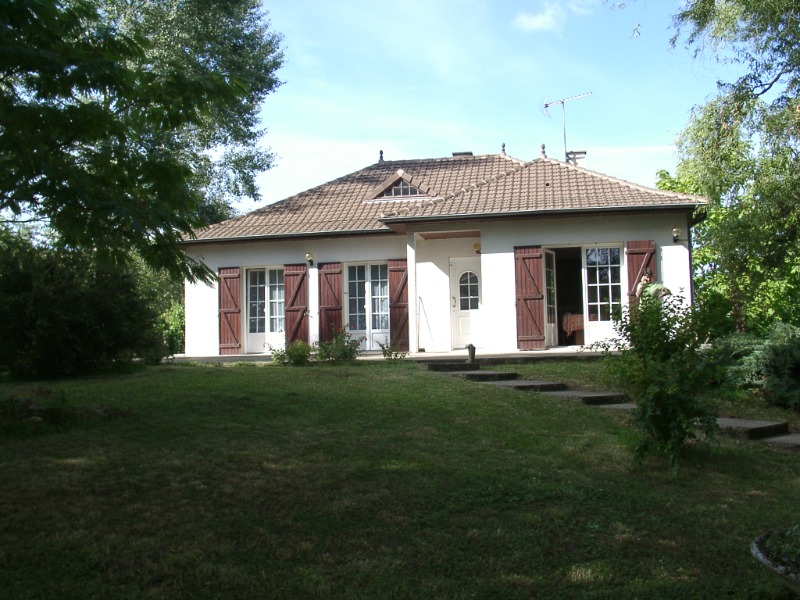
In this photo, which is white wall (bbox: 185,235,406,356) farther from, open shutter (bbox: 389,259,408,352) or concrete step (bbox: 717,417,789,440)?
concrete step (bbox: 717,417,789,440)

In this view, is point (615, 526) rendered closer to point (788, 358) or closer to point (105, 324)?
point (788, 358)

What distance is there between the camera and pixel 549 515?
5.33m

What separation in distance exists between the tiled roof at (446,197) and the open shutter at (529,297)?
3.06 feet

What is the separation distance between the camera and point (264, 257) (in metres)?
17.0

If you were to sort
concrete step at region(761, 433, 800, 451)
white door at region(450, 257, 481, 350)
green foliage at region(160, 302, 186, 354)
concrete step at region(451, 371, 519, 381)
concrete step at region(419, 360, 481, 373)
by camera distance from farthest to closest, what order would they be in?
green foliage at region(160, 302, 186, 354) → white door at region(450, 257, 481, 350) → concrete step at region(419, 360, 481, 373) → concrete step at region(451, 371, 519, 381) → concrete step at region(761, 433, 800, 451)

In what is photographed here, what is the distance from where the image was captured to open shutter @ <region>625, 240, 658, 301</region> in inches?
572

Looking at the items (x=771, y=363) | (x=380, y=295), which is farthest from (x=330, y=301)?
(x=771, y=363)

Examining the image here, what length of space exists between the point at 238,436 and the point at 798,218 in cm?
858

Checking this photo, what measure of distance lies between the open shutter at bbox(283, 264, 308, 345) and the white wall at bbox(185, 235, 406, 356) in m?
0.13

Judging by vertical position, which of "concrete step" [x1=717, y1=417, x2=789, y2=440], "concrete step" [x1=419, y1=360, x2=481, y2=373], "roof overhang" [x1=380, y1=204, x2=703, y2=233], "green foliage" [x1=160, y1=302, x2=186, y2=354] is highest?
"roof overhang" [x1=380, y1=204, x2=703, y2=233]

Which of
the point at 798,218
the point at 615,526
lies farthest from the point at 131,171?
the point at 798,218

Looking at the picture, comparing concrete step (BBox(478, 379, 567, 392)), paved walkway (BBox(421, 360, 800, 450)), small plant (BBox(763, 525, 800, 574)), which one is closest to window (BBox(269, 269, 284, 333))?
paved walkway (BBox(421, 360, 800, 450))

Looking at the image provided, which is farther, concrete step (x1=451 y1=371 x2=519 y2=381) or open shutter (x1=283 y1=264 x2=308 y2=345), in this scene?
open shutter (x1=283 y1=264 x2=308 y2=345)

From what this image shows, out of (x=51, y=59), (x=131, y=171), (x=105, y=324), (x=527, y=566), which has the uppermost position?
(x=51, y=59)
